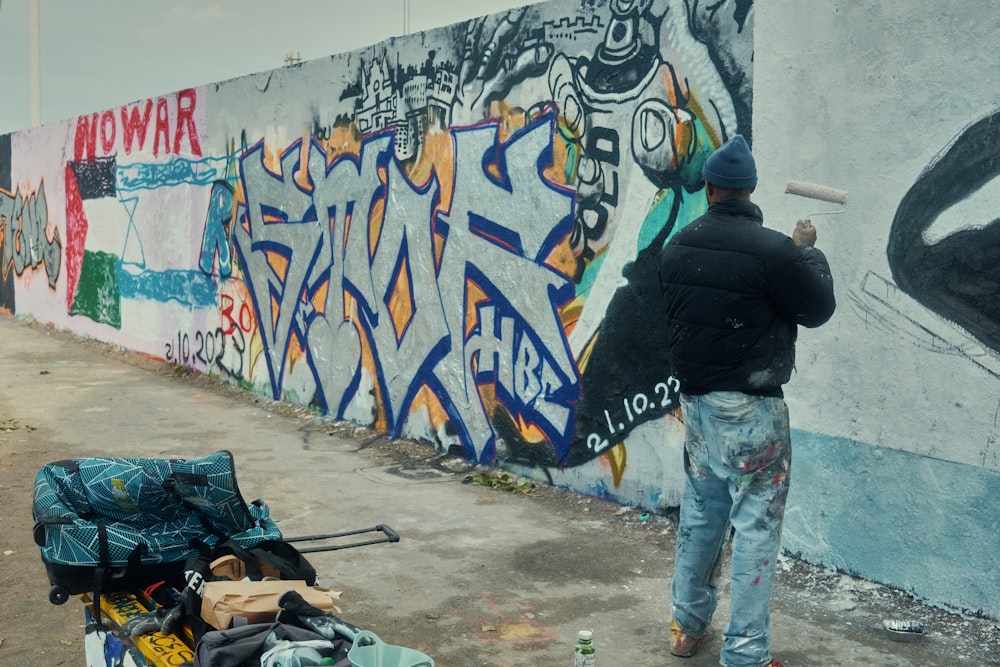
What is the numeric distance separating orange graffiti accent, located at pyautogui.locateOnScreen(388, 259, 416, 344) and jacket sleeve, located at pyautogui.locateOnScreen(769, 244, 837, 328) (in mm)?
4588

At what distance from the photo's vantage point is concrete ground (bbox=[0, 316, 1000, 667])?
4.29 meters

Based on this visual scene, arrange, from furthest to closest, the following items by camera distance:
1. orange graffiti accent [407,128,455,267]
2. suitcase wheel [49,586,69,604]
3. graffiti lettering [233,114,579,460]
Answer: orange graffiti accent [407,128,455,267], graffiti lettering [233,114,579,460], suitcase wheel [49,586,69,604]

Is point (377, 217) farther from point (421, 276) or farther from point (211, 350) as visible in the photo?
point (211, 350)

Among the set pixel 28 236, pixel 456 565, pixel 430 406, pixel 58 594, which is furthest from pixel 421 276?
pixel 28 236

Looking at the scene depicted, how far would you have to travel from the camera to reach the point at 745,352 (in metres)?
3.78

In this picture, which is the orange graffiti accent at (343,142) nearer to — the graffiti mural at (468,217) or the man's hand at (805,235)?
the graffiti mural at (468,217)

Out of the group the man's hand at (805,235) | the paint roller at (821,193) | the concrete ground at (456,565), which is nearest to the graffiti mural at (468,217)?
the concrete ground at (456,565)

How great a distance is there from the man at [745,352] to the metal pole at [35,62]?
22.7 metres

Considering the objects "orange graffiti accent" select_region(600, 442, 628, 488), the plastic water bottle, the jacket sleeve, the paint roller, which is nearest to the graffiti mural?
"orange graffiti accent" select_region(600, 442, 628, 488)

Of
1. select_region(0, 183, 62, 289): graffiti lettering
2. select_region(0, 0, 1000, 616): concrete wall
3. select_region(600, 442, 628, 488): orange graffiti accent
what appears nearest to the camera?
select_region(0, 0, 1000, 616): concrete wall

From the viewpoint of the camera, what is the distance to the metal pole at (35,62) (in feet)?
76.3

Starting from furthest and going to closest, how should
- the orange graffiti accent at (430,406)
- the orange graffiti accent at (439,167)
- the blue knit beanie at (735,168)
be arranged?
the orange graffiti accent at (430,406), the orange graffiti accent at (439,167), the blue knit beanie at (735,168)

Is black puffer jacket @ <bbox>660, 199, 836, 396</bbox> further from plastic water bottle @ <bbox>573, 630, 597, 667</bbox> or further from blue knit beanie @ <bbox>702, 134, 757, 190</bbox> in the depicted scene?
plastic water bottle @ <bbox>573, 630, 597, 667</bbox>

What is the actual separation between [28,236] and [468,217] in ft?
41.8
